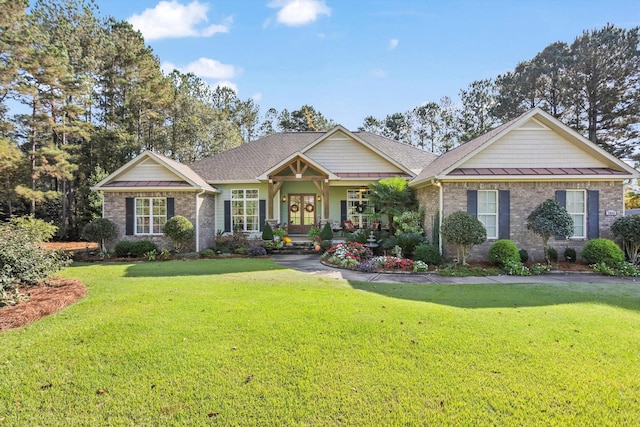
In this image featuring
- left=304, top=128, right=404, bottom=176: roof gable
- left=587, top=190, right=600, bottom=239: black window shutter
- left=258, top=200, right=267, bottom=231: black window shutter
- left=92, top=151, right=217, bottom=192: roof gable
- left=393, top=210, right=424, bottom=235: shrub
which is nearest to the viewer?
left=587, top=190, right=600, bottom=239: black window shutter

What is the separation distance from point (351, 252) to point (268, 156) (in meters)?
10.0

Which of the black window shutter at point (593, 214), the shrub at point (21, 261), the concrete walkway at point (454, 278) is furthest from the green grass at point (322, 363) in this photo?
the black window shutter at point (593, 214)

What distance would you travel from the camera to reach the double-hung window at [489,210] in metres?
11.8

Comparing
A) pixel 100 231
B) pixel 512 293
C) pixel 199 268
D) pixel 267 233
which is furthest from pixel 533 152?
pixel 100 231

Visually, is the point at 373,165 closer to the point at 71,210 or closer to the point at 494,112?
the point at 494,112

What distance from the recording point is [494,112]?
29.9 metres

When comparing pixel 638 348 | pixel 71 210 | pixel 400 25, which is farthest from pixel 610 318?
pixel 71 210

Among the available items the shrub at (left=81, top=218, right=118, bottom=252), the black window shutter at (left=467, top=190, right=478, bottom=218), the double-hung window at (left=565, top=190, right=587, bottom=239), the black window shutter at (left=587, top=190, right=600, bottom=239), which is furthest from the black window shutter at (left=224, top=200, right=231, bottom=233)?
the black window shutter at (left=587, top=190, right=600, bottom=239)

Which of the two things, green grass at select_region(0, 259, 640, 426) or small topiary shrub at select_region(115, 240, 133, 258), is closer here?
green grass at select_region(0, 259, 640, 426)

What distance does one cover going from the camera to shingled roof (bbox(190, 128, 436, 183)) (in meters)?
17.1

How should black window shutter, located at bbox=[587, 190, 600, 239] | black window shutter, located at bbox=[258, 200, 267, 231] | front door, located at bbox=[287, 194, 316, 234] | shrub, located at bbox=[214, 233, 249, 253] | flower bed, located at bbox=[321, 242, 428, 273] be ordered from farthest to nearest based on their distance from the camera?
front door, located at bbox=[287, 194, 316, 234]
black window shutter, located at bbox=[258, 200, 267, 231]
shrub, located at bbox=[214, 233, 249, 253]
black window shutter, located at bbox=[587, 190, 600, 239]
flower bed, located at bbox=[321, 242, 428, 273]

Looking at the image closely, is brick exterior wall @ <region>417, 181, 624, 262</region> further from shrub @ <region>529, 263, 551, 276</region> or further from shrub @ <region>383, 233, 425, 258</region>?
shrub @ <region>529, 263, 551, 276</region>

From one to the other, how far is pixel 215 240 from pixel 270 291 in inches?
355

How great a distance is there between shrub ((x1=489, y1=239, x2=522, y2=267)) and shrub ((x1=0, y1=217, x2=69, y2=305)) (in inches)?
495
